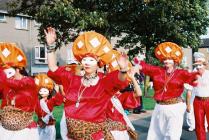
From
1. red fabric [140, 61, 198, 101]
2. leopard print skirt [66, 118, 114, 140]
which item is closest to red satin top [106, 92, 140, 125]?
leopard print skirt [66, 118, 114, 140]

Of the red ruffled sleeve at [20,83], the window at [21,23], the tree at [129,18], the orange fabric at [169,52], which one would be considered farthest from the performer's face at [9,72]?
the window at [21,23]

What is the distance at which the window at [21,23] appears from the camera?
3891 centimetres

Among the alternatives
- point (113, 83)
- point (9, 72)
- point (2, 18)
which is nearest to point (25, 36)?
point (2, 18)

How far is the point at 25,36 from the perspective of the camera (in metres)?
39.8

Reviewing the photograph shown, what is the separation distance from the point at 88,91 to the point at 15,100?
5.51 ft

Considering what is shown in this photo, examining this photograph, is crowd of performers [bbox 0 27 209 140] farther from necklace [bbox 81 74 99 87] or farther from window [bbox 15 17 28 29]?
window [bbox 15 17 28 29]

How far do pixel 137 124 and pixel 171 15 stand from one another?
1029 cm

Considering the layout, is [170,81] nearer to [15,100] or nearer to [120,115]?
[120,115]

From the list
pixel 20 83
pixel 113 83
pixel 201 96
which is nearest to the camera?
pixel 113 83

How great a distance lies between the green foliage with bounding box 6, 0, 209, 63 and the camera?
18734 mm

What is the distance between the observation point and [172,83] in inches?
384

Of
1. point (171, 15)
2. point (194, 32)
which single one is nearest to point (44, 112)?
point (171, 15)

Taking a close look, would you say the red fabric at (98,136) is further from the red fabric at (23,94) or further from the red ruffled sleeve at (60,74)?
the red fabric at (23,94)

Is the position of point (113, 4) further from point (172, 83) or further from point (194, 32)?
point (172, 83)
